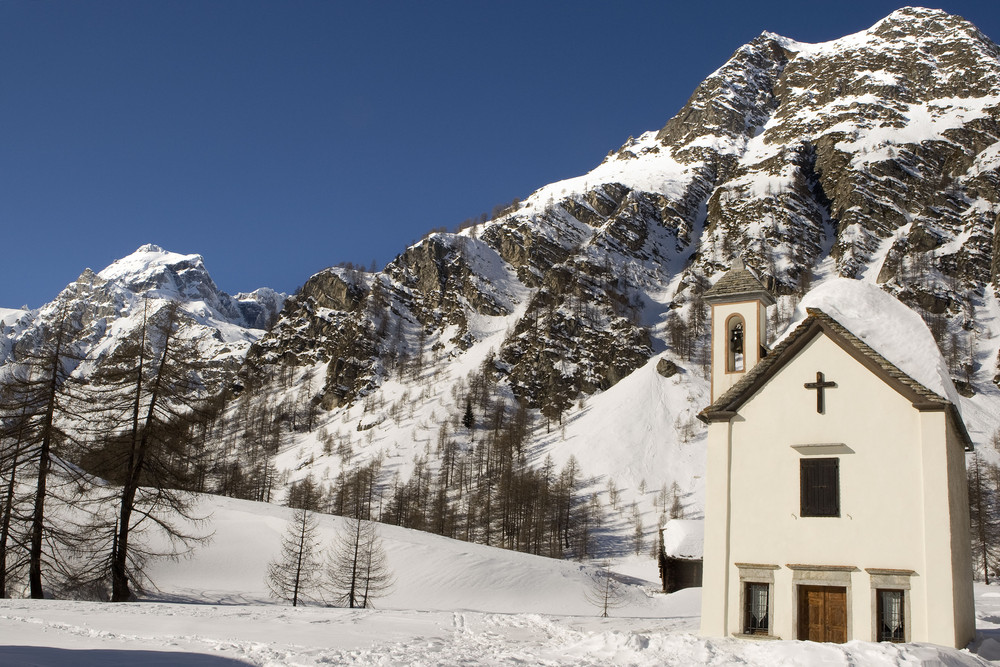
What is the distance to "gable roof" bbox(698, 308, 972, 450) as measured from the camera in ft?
70.2

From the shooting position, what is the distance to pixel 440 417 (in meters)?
158

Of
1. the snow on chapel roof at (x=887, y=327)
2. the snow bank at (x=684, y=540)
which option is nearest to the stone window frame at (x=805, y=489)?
the snow on chapel roof at (x=887, y=327)

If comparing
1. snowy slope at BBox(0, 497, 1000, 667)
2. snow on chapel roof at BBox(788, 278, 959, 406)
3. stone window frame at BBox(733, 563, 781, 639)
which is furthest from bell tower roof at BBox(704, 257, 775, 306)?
snowy slope at BBox(0, 497, 1000, 667)

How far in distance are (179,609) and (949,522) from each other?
22105 millimetres

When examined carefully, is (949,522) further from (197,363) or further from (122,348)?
(122,348)

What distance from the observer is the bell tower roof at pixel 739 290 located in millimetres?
27844

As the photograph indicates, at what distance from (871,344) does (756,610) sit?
27.3ft

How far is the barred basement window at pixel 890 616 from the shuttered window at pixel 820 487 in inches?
91.8

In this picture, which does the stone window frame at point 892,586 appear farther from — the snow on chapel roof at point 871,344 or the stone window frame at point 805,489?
the snow on chapel roof at point 871,344

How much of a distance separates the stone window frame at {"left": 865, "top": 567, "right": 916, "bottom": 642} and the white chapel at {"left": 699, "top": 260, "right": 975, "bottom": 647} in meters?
0.03

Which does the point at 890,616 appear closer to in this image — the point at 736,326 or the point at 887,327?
the point at 887,327

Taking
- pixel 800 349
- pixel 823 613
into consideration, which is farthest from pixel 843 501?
pixel 800 349

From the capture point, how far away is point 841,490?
21703 millimetres

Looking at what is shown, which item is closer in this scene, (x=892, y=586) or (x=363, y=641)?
(x=363, y=641)
